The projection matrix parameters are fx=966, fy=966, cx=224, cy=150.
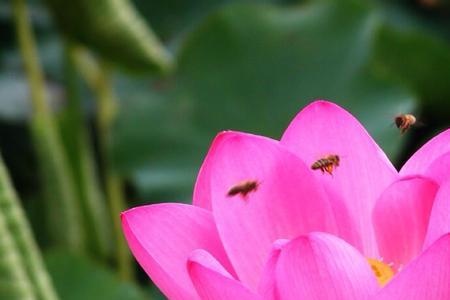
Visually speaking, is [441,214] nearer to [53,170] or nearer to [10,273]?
[10,273]

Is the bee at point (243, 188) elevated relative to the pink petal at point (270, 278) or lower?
elevated

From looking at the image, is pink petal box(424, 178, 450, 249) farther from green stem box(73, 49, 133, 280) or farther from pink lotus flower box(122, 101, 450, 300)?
green stem box(73, 49, 133, 280)

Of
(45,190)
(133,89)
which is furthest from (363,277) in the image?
(133,89)

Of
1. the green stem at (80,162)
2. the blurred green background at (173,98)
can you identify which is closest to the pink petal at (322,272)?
the blurred green background at (173,98)

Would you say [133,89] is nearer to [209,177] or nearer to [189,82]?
[189,82]

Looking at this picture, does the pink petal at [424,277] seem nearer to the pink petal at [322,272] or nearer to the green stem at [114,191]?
the pink petal at [322,272]

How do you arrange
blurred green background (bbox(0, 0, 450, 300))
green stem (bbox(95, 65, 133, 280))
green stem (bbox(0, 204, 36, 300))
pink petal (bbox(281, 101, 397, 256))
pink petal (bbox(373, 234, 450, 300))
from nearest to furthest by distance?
pink petal (bbox(373, 234, 450, 300))
pink petal (bbox(281, 101, 397, 256))
green stem (bbox(0, 204, 36, 300))
blurred green background (bbox(0, 0, 450, 300))
green stem (bbox(95, 65, 133, 280))

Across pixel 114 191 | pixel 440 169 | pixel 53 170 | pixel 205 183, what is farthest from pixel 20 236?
pixel 114 191

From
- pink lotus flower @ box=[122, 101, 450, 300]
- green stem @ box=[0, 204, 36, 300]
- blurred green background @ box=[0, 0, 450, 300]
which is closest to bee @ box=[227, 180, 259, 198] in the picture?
pink lotus flower @ box=[122, 101, 450, 300]
